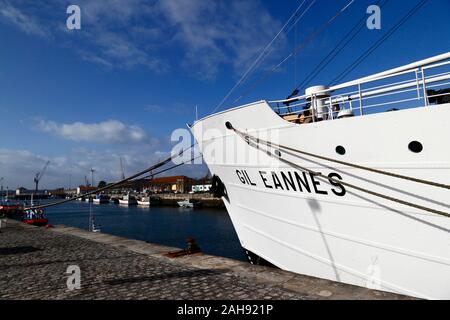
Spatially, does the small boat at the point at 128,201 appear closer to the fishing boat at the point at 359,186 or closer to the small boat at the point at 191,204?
the small boat at the point at 191,204

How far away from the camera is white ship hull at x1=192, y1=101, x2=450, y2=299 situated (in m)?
3.76

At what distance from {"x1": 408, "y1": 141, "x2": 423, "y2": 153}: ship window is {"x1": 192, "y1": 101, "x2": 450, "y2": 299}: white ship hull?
4 centimetres

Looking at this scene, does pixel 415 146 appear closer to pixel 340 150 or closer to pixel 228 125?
pixel 340 150

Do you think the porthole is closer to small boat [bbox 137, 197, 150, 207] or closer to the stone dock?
the stone dock

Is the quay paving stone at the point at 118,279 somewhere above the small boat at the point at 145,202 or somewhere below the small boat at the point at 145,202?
above

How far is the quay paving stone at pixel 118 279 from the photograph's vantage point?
434 cm

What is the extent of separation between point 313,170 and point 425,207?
165 cm

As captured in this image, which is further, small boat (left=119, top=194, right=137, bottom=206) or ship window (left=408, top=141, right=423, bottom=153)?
small boat (left=119, top=194, right=137, bottom=206)

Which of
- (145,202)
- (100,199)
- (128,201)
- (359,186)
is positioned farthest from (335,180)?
(100,199)

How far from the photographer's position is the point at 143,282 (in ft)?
16.3

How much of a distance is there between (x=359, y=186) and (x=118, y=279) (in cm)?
448

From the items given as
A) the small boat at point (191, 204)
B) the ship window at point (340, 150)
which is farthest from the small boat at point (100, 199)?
the ship window at point (340, 150)

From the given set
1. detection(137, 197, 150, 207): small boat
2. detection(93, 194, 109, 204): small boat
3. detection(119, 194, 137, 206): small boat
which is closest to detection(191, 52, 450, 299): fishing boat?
detection(137, 197, 150, 207): small boat
